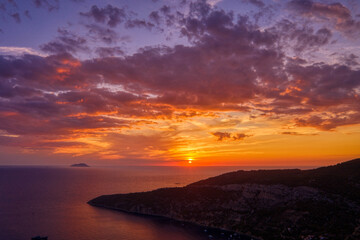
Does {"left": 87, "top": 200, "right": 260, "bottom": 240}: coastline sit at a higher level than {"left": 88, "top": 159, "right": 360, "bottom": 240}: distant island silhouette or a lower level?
lower

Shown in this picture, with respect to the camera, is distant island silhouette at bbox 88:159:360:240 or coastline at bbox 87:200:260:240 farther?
coastline at bbox 87:200:260:240

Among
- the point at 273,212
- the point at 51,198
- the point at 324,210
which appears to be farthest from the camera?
the point at 51,198

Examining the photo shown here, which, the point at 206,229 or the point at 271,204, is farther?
the point at 271,204

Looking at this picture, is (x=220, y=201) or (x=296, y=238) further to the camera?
(x=220, y=201)

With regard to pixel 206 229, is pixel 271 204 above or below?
above

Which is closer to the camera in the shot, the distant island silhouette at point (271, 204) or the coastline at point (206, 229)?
the distant island silhouette at point (271, 204)

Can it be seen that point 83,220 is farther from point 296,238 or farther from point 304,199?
point 304,199

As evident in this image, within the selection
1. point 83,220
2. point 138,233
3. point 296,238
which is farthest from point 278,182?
point 83,220

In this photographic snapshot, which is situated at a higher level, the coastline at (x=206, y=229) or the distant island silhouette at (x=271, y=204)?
the distant island silhouette at (x=271, y=204)
